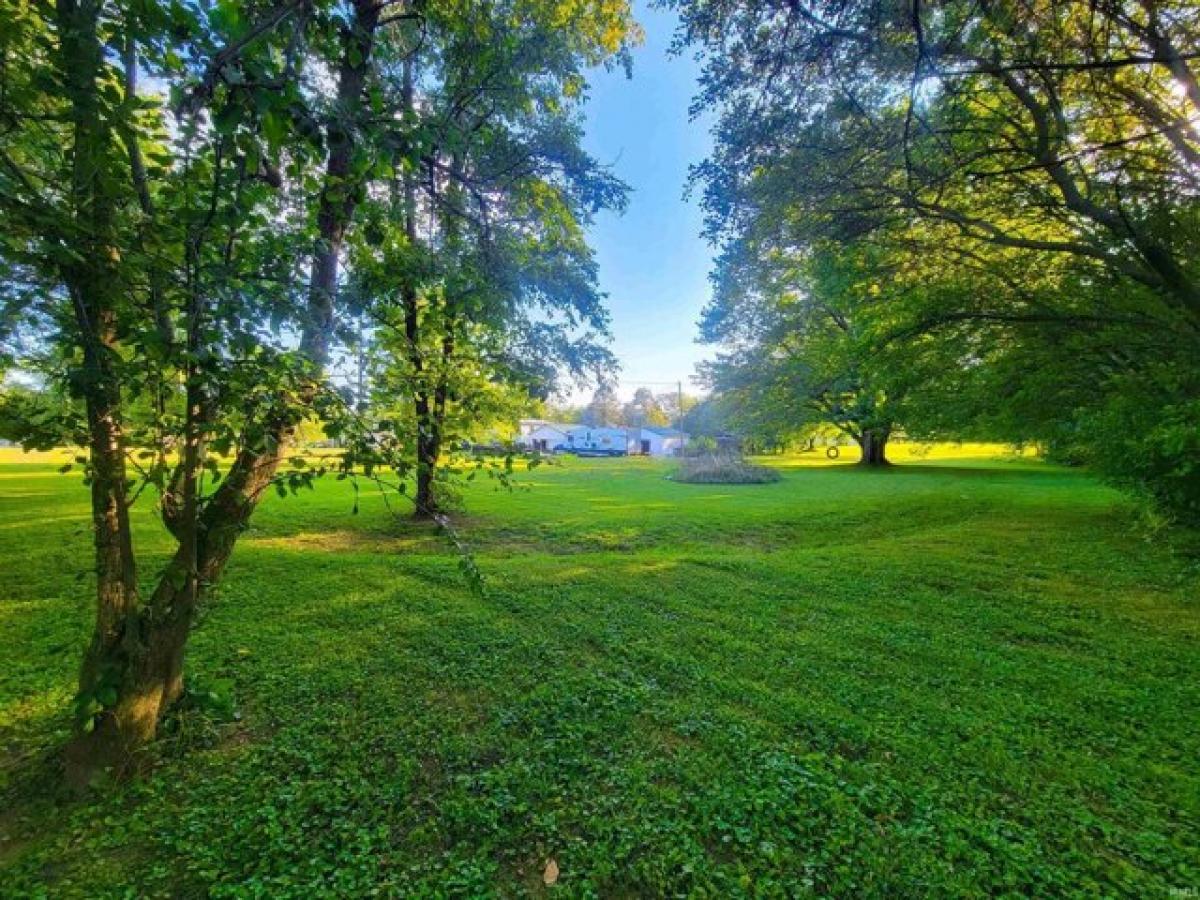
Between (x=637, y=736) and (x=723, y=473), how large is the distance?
15.8m

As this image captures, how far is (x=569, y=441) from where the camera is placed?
53781 millimetres

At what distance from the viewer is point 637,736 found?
2754mm

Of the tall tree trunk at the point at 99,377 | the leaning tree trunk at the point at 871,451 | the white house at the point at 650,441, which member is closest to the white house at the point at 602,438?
the white house at the point at 650,441

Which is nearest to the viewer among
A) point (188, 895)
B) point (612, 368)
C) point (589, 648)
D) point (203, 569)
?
point (188, 895)

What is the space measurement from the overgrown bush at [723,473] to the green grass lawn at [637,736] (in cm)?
1149

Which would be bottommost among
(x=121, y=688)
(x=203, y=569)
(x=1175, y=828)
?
(x=1175, y=828)

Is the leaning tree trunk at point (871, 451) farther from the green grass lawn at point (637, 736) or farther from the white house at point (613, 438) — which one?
the white house at point (613, 438)

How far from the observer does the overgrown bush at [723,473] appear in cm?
1766

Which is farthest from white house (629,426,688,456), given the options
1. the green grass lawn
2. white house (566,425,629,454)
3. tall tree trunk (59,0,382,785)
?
tall tree trunk (59,0,382,785)

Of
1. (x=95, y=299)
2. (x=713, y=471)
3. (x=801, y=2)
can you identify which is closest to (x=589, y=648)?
(x=95, y=299)

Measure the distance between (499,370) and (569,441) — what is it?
5020cm

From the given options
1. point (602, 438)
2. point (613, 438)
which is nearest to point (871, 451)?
point (613, 438)

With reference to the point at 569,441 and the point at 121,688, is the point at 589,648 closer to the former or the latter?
the point at 121,688

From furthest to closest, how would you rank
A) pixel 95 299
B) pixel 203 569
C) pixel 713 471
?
pixel 713 471, pixel 203 569, pixel 95 299
